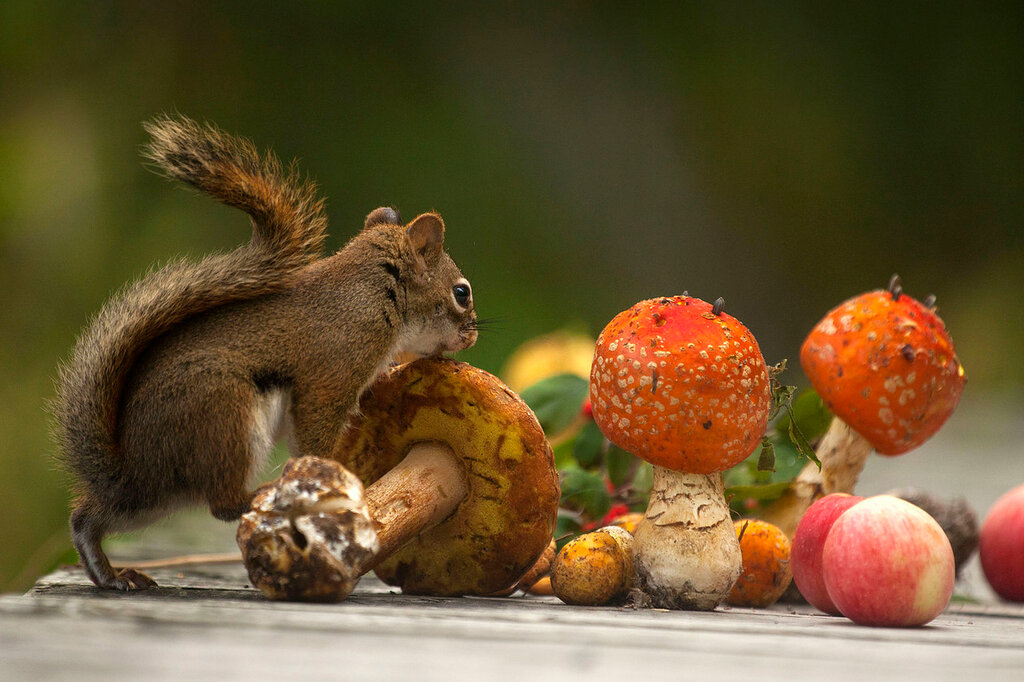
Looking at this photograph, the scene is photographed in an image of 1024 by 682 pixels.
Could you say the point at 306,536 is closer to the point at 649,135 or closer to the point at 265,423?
the point at 265,423

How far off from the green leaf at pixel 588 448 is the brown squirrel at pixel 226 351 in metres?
0.39

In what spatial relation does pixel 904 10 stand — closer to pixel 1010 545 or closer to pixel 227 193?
pixel 1010 545

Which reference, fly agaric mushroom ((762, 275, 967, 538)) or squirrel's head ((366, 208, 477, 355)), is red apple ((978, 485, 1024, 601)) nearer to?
fly agaric mushroom ((762, 275, 967, 538))

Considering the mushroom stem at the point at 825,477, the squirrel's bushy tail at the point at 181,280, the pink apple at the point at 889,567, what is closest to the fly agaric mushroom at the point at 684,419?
the pink apple at the point at 889,567

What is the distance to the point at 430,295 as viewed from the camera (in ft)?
3.91

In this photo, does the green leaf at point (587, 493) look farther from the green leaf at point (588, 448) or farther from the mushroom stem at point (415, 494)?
the mushroom stem at point (415, 494)

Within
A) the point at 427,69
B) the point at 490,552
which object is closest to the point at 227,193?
the point at 490,552

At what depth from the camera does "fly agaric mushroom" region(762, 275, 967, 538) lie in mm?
1183

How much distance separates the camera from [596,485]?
1421 mm

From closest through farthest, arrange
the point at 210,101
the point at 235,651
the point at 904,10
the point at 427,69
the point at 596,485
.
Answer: the point at 235,651, the point at 596,485, the point at 210,101, the point at 427,69, the point at 904,10

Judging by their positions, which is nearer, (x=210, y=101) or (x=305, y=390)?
(x=305, y=390)

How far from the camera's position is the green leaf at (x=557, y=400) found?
1.54 meters

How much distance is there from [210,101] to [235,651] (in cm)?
365

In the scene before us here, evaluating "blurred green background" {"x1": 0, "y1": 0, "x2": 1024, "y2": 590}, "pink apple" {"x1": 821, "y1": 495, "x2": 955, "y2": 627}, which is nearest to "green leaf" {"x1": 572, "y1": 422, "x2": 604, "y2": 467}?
"pink apple" {"x1": 821, "y1": 495, "x2": 955, "y2": 627}
